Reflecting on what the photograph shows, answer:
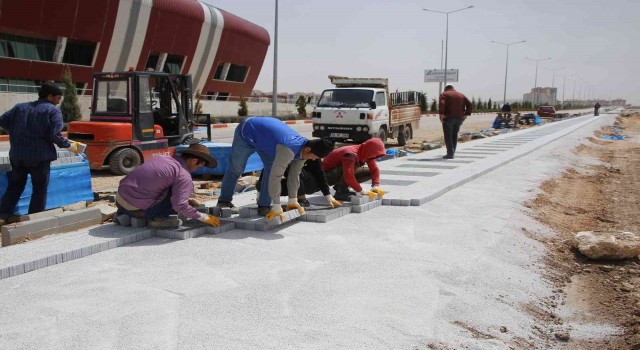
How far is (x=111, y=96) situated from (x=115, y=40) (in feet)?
84.2

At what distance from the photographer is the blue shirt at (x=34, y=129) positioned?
6.30 meters

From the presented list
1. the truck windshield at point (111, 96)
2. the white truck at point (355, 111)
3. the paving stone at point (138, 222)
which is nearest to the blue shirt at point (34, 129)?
the paving stone at point (138, 222)

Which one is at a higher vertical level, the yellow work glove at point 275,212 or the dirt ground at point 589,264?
the yellow work glove at point 275,212

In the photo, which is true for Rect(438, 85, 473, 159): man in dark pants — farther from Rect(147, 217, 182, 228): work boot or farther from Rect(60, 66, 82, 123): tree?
Rect(60, 66, 82, 123): tree

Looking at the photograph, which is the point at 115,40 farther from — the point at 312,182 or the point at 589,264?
the point at 589,264

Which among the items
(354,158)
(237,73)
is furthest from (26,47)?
(354,158)

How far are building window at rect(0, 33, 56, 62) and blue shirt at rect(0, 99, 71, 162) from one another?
27794mm

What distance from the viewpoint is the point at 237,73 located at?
50.4 meters

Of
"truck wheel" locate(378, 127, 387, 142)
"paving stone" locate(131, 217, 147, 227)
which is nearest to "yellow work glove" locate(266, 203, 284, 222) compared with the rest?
"paving stone" locate(131, 217, 147, 227)

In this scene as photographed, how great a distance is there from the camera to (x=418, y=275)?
15.0 feet

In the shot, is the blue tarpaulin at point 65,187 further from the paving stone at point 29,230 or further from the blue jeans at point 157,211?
the blue jeans at point 157,211

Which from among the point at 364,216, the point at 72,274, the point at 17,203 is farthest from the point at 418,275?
the point at 17,203

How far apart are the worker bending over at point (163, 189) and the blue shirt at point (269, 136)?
1.85 feet

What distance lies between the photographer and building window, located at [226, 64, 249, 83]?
49562 mm
